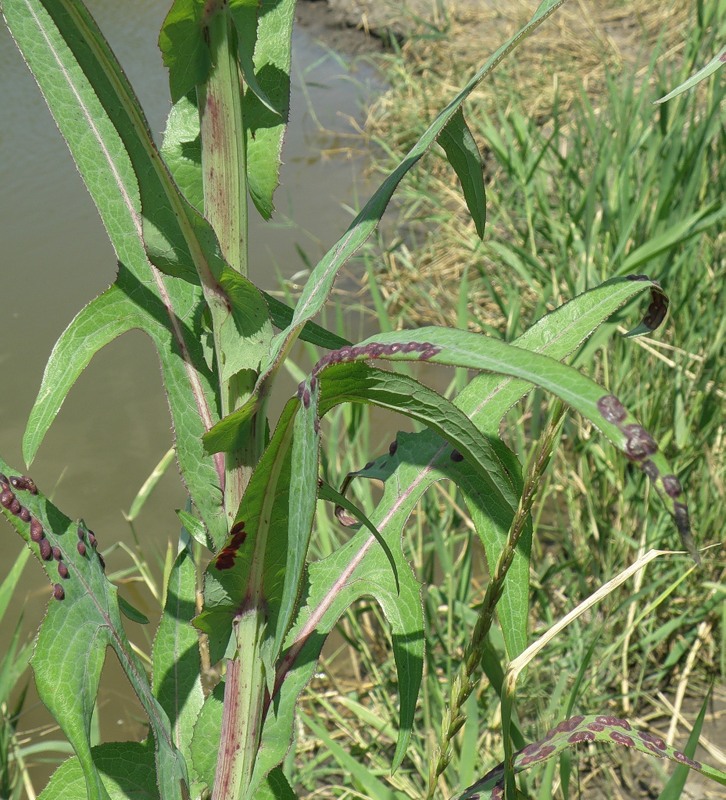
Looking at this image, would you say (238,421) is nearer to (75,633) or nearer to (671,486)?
(75,633)

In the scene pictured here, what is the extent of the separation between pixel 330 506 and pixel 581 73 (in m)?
4.13

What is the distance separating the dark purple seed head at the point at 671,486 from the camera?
1.37ft

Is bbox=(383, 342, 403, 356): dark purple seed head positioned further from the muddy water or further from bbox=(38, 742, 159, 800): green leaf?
the muddy water

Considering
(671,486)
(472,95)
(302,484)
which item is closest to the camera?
(671,486)

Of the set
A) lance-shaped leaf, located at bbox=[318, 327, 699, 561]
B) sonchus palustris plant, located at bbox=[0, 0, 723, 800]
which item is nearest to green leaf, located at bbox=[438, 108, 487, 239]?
sonchus palustris plant, located at bbox=[0, 0, 723, 800]

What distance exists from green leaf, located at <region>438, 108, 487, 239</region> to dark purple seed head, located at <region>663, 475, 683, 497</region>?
325mm

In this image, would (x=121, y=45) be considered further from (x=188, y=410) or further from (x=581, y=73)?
(x=188, y=410)

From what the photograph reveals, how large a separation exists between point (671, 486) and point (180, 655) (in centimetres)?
56

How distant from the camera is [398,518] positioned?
0.81 m

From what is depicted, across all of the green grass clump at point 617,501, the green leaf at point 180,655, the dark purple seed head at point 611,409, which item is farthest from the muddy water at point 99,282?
the dark purple seed head at point 611,409

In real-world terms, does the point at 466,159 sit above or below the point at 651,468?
above

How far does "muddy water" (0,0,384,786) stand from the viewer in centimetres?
295

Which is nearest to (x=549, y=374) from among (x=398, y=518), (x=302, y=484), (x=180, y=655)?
(x=302, y=484)

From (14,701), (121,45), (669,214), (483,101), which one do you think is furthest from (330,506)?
(121,45)
